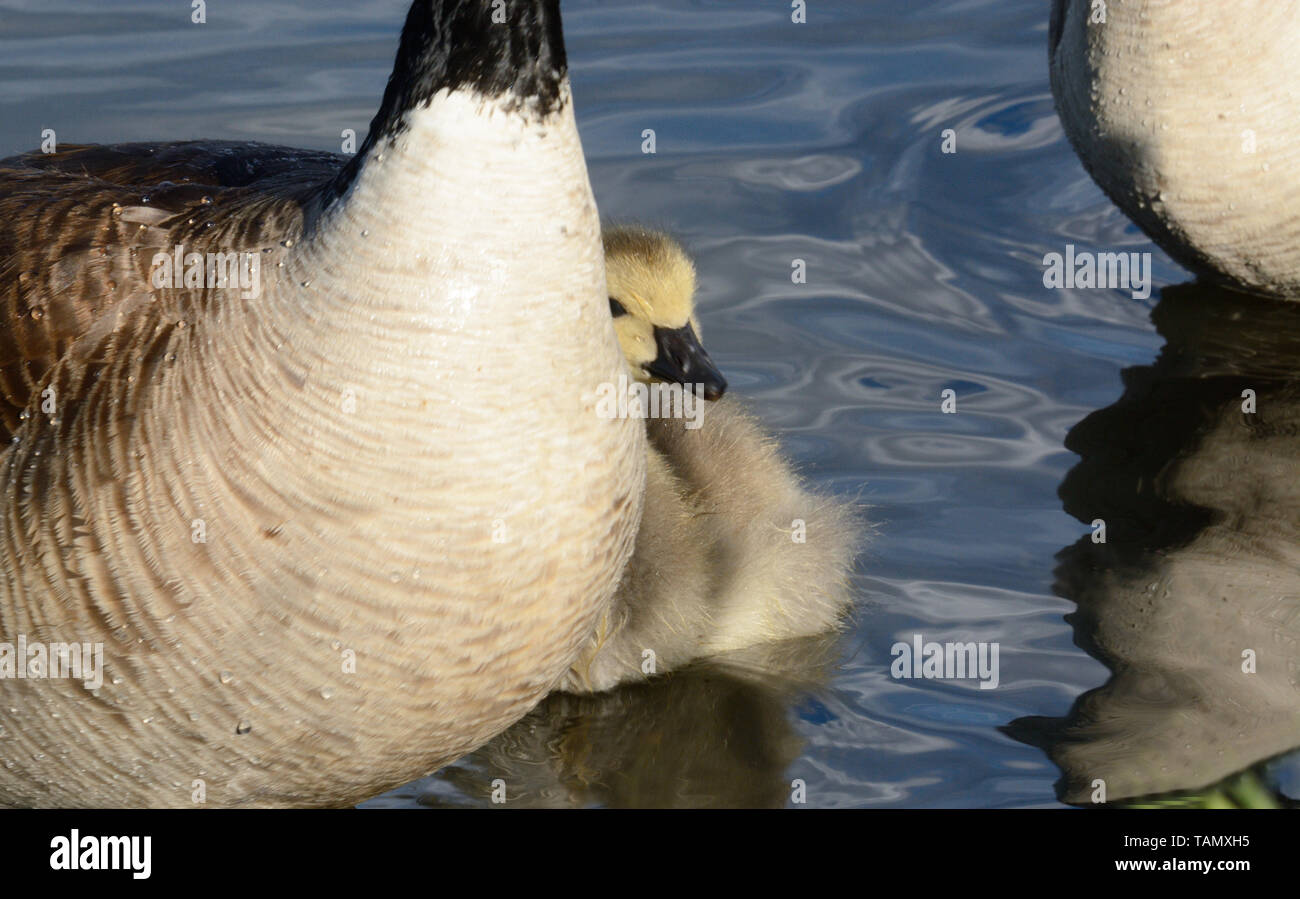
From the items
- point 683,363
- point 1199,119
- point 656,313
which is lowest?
point 683,363

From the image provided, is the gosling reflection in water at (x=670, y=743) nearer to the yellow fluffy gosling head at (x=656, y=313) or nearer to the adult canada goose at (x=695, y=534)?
the adult canada goose at (x=695, y=534)

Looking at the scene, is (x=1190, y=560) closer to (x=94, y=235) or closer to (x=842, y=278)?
(x=842, y=278)

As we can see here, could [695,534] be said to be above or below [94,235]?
below

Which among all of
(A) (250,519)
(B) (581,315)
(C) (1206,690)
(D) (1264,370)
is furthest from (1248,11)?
(A) (250,519)

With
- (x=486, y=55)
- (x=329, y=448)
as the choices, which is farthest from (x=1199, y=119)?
(x=329, y=448)

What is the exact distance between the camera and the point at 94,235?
268 cm

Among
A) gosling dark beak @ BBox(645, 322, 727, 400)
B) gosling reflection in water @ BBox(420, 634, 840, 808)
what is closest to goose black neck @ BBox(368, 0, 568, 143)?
gosling dark beak @ BBox(645, 322, 727, 400)

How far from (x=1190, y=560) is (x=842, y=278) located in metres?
1.63

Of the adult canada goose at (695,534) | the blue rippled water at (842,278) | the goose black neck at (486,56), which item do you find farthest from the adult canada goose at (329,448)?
the adult canada goose at (695,534)

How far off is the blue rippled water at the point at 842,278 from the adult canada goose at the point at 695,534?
102 mm

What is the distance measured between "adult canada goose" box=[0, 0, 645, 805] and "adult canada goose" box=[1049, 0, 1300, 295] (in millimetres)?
2448

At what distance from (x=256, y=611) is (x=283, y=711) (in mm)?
189

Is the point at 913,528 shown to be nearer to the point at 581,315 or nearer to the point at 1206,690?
the point at 1206,690

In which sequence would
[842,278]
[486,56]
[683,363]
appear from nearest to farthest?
[486,56] < [683,363] < [842,278]
